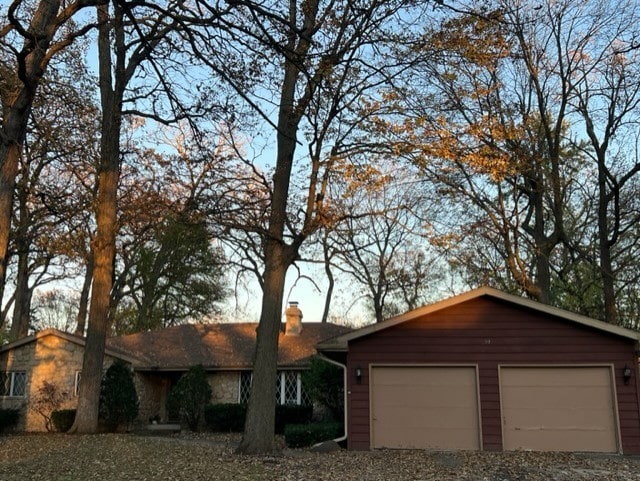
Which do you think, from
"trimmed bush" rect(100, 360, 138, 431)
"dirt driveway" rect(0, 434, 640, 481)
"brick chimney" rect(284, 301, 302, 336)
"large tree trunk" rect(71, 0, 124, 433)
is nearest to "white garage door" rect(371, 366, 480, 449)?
"dirt driveway" rect(0, 434, 640, 481)

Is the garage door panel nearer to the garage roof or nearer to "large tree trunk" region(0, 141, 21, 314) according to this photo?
the garage roof

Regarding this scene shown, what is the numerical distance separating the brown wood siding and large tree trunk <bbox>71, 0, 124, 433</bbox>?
7.15 meters

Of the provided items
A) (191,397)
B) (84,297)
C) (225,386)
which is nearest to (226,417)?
(191,397)

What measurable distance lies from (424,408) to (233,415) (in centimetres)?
672

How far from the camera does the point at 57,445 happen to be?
12.1m

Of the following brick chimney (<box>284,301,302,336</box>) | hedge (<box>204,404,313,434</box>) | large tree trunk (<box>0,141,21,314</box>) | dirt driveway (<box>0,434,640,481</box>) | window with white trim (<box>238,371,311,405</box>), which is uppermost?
large tree trunk (<box>0,141,21,314</box>)

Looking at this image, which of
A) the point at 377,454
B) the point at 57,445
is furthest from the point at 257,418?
the point at 57,445

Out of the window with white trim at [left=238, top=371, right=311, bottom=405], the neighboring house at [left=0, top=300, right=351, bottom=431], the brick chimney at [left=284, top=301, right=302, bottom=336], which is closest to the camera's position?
the window with white trim at [left=238, top=371, right=311, bottom=405]

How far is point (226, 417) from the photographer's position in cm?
1755

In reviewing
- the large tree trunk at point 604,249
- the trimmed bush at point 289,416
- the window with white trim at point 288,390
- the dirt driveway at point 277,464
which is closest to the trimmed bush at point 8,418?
the dirt driveway at point 277,464

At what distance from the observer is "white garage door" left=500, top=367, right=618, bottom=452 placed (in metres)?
12.6

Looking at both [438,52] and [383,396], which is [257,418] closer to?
[383,396]

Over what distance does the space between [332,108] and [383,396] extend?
252 inches

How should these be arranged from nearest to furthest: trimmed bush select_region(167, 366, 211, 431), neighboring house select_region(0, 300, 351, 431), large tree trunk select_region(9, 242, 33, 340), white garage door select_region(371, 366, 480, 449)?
white garage door select_region(371, 366, 480, 449), trimmed bush select_region(167, 366, 211, 431), neighboring house select_region(0, 300, 351, 431), large tree trunk select_region(9, 242, 33, 340)
